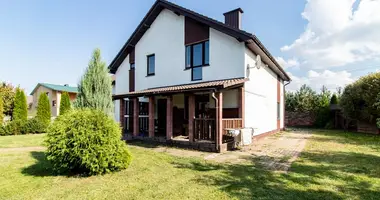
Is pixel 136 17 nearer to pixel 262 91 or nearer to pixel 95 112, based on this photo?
pixel 262 91

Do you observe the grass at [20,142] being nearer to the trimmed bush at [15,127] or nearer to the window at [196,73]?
the trimmed bush at [15,127]

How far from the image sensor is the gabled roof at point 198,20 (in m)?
10.4

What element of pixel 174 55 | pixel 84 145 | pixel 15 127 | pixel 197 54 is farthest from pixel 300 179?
pixel 15 127

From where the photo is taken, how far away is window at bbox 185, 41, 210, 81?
12.1m

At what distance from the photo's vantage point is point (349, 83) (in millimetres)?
19469

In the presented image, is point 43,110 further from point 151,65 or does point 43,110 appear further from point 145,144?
point 145,144

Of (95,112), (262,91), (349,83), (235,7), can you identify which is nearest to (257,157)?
(95,112)

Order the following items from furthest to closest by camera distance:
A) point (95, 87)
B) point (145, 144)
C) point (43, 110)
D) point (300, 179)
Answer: point (43, 110) < point (145, 144) < point (95, 87) < point (300, 179)

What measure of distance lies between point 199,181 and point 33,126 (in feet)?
62.0

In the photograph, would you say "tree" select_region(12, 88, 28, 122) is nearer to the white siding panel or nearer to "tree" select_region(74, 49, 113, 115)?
"tree" select_region(74, 49, 113, 115)

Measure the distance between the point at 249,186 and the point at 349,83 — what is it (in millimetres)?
20269

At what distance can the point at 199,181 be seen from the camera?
5.23 m

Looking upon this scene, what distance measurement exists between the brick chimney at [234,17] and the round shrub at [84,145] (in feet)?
32.9

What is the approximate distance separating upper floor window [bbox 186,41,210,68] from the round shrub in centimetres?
737
